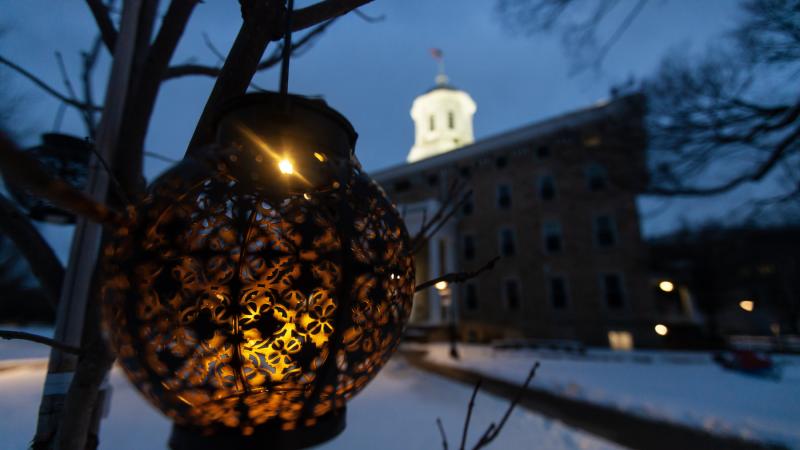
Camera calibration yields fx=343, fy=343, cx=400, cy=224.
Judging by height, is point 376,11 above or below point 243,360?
above

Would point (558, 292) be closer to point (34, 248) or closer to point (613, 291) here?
point (613, 291)

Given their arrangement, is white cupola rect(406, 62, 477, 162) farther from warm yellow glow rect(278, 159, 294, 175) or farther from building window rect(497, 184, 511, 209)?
warm yellow glow rect(278, 159, 294, 175)

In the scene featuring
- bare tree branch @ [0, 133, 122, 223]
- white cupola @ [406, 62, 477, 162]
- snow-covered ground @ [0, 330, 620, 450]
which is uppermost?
white cupola @ [406, 62, 477, 162]

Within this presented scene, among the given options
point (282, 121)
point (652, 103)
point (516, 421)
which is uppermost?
point (652, 103)

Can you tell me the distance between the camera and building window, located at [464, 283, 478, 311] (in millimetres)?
18672

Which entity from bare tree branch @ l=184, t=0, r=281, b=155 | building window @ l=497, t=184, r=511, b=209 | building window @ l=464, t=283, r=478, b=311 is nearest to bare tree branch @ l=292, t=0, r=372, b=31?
bare tree branch @ l=184, t=0, r=281, b=155

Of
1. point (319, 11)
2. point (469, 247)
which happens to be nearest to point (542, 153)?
point (469, 247)

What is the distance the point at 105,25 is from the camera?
6.23 ft

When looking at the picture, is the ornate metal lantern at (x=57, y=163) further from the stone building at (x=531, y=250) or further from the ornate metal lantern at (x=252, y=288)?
the stone building at (x=531, y=250)


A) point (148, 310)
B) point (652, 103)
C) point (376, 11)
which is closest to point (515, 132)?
point (652, 103)

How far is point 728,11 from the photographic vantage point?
5445mm

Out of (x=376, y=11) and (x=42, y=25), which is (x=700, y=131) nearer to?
(x=376, y=11)

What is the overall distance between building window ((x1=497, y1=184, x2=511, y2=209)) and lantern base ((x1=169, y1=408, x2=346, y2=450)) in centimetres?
1938

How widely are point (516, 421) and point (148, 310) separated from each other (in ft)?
17.9
